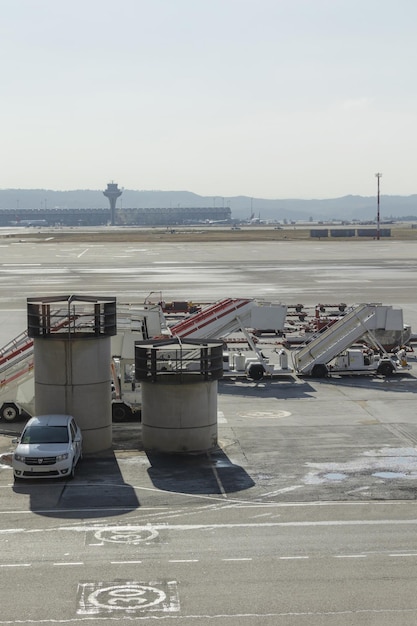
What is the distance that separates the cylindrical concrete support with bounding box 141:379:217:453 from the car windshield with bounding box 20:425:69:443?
3.61 m

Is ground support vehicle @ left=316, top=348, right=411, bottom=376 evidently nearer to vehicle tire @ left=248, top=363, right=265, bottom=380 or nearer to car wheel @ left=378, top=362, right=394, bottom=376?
car wheel @ left=378, top=362, right=394, bottom=376

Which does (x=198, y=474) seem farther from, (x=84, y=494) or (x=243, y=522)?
(x=243, y=522)

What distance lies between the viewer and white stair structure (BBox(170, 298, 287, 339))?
44594 millimetres

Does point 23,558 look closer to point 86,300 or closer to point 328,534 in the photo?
point 328,534

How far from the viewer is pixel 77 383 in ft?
102

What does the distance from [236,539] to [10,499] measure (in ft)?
22.2

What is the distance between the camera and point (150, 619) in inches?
701

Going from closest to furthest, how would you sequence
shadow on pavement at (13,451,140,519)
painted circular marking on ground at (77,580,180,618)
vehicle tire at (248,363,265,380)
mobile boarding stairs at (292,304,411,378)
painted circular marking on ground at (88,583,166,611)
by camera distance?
painted circular marking on ground at (77,580,180,618) → painted circular marking on ground at (88,583,166,611) → shadow on pavement at (13,451,140,519) → vehicle tire at (248,363,265,380) → mobile boarding stairs at (292,304,411,378)

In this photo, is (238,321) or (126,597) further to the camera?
(238,321)

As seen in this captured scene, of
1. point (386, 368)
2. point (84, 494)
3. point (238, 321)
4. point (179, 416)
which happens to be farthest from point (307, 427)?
point (386, 368)

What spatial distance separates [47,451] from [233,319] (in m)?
18.6

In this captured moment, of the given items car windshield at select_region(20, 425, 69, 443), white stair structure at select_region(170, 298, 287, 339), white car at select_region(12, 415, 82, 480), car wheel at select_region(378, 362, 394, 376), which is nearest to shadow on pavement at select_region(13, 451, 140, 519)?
white car at select_region(12, 415, 82, 480)

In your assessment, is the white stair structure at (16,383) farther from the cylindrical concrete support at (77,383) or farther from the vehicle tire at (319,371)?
the vehicle tire at (319,371)

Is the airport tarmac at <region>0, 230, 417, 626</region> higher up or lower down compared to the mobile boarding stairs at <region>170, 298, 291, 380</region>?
lower down
